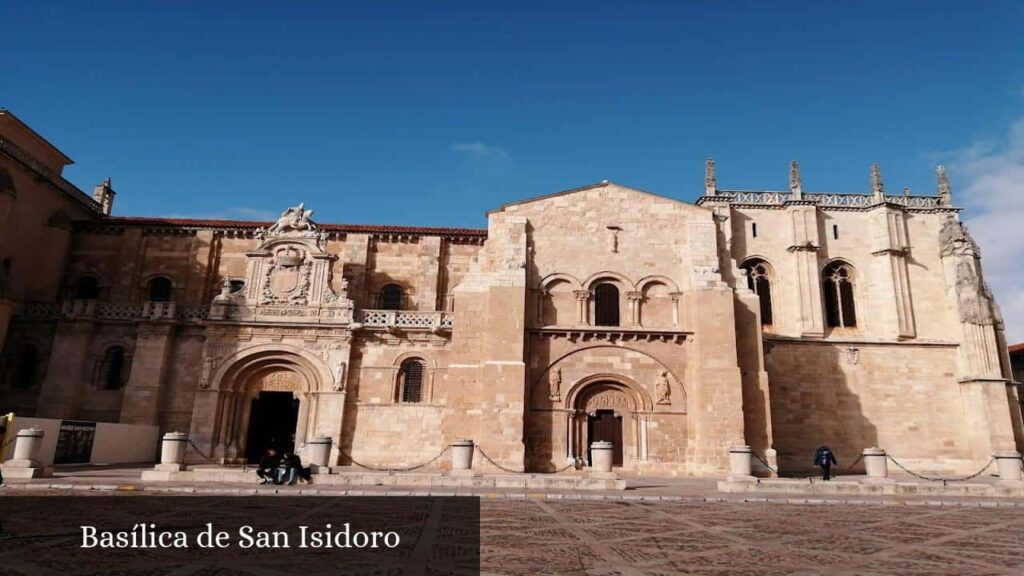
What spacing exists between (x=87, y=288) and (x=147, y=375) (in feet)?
26.3

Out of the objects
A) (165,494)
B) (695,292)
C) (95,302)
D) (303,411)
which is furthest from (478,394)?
(95,302)

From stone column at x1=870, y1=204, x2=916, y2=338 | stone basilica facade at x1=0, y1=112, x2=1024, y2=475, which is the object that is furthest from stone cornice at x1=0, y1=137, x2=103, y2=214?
stone column at x1=870, y1=204, x2=916, y2=338

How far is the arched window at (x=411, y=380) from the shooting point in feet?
80.8

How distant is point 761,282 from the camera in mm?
29469

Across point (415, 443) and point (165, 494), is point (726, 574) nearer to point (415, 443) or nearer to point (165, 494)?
point (165, 494)

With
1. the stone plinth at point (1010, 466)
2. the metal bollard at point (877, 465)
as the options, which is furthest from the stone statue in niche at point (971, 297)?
the metal bollard at point (877, 465)

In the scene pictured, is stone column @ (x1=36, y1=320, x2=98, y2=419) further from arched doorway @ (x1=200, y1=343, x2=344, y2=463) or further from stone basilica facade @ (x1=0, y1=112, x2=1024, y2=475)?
arched doorway @ (x1=200, y1=343, x2=344, y2=463)

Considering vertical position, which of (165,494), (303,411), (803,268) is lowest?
(165,494)

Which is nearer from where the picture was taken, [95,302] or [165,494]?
[165,494]

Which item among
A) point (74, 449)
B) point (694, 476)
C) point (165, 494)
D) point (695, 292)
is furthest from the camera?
point (695, 292)

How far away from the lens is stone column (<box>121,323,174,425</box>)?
77.3 ft

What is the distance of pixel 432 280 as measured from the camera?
2828cm

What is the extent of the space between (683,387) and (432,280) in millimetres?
11965

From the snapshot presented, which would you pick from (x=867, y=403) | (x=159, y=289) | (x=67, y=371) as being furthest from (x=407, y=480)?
(x=867, y=403)
